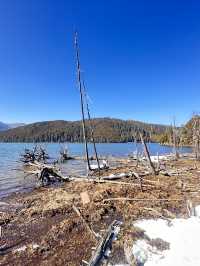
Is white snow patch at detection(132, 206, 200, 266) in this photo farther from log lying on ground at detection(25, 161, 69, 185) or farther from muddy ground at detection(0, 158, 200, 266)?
log lying on ground at detection(25, 161, 69, 185)

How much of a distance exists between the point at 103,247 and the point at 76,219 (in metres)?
3.63

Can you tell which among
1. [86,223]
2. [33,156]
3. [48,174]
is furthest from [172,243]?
[33,156]

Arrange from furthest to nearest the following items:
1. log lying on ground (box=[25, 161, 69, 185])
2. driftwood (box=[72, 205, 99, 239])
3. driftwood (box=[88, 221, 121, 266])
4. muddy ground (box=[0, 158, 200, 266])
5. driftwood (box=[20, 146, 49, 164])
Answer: driftwood (box=[20, 146, 49, 164])
log lying on ground (box=[25, 161, 69, 185])
driftwood (box=[72, 205, 99, 239])
muddy ground (box=[0, 158, 200, 266])
driftwood (box=[88, 221, 121, 266])

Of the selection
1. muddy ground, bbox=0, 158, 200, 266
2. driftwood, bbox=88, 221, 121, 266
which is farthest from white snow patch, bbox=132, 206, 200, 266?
driftwood, bbox=88, 221, 121, 266

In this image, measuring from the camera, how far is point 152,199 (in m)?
14.0

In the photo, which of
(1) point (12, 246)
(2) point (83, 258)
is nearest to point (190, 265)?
(2) point (83, 258)

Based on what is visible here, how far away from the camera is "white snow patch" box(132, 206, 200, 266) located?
697cm

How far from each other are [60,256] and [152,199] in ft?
24.3

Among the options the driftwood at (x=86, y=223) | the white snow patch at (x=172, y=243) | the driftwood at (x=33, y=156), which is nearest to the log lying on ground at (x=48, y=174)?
the driftwood at (x=86, y=223)

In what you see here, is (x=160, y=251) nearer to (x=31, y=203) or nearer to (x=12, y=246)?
(x=12, y=246)

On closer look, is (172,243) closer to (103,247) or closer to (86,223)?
(103,247)

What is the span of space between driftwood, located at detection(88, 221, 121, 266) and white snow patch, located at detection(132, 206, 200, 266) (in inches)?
36.0

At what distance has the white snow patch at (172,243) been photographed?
6973mm

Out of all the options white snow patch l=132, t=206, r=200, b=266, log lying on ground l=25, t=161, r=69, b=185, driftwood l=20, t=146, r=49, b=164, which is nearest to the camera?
white snow patch l=132, t=206, r=200, b=266
